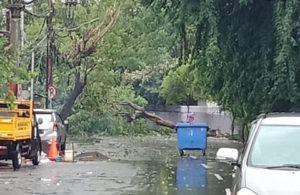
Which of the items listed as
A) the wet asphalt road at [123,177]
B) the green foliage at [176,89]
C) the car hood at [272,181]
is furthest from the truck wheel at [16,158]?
the green foliage at [176,89]

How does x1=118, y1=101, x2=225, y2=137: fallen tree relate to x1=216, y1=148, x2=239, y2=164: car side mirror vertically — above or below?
below

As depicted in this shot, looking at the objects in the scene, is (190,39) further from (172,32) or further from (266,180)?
(266,180)

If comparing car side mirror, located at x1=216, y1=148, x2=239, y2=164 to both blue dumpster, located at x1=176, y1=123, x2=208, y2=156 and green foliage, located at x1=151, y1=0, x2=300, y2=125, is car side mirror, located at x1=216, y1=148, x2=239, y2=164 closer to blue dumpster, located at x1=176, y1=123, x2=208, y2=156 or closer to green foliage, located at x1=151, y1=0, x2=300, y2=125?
green foliage, located at x1=151, y1=0, x2=300, y2=125

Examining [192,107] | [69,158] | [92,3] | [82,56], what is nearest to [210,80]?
[69,158]

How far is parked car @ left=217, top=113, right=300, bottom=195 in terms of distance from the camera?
8.62m

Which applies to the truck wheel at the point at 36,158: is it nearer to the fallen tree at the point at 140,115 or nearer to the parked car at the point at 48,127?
the parked car at the point at 48,127

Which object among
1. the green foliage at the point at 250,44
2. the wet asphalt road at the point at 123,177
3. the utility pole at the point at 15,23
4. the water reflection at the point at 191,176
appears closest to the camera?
the wet asphalt road at the point at 123,177

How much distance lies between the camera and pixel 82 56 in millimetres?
44656

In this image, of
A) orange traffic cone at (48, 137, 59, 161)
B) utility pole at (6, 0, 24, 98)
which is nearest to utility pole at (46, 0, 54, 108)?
orange traffic cone at (48, 137, 59, 161)

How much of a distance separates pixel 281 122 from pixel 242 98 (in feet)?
41.8

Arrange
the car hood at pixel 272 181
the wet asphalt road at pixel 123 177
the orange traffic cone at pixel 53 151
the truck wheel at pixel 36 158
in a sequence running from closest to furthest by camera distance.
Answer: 1. the car hood at pixel 272 181
2. the wet asphalt road at pixel 123 177
3. the truck wheel at pixel 36 158
4. the orange traffic cone at pixel 53 151

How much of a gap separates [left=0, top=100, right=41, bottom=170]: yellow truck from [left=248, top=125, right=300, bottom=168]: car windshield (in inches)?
460

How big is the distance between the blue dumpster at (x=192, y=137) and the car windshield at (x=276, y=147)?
64.5ft

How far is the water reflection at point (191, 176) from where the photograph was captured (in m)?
17.7
